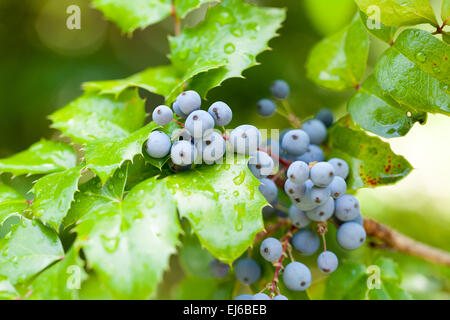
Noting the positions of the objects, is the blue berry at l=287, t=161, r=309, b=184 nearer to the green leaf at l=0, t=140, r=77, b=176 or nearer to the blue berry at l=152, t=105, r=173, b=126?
the blue berry at l=152, t=105, r=173, b=126

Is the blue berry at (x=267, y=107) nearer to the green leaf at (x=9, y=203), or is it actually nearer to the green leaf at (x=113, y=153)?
the green leaf at (x=113, y=153)

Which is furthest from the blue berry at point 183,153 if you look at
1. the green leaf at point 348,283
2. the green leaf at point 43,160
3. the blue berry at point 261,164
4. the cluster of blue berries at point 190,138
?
the green leaf at point 348,283

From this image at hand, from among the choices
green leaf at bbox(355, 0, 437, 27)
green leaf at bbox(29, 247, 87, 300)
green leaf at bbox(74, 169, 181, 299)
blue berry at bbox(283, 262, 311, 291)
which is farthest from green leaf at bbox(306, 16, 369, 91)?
green leaf at bbox(29, 247, 87, 300)

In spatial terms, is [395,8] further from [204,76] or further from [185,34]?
[185,34]

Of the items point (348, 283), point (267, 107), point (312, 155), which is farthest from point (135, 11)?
point (348, 283)

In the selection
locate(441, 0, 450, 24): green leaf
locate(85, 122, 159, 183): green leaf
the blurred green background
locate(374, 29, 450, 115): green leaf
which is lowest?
the blurred green background

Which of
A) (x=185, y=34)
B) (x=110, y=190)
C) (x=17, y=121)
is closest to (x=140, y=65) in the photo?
(x=17, y=121)
